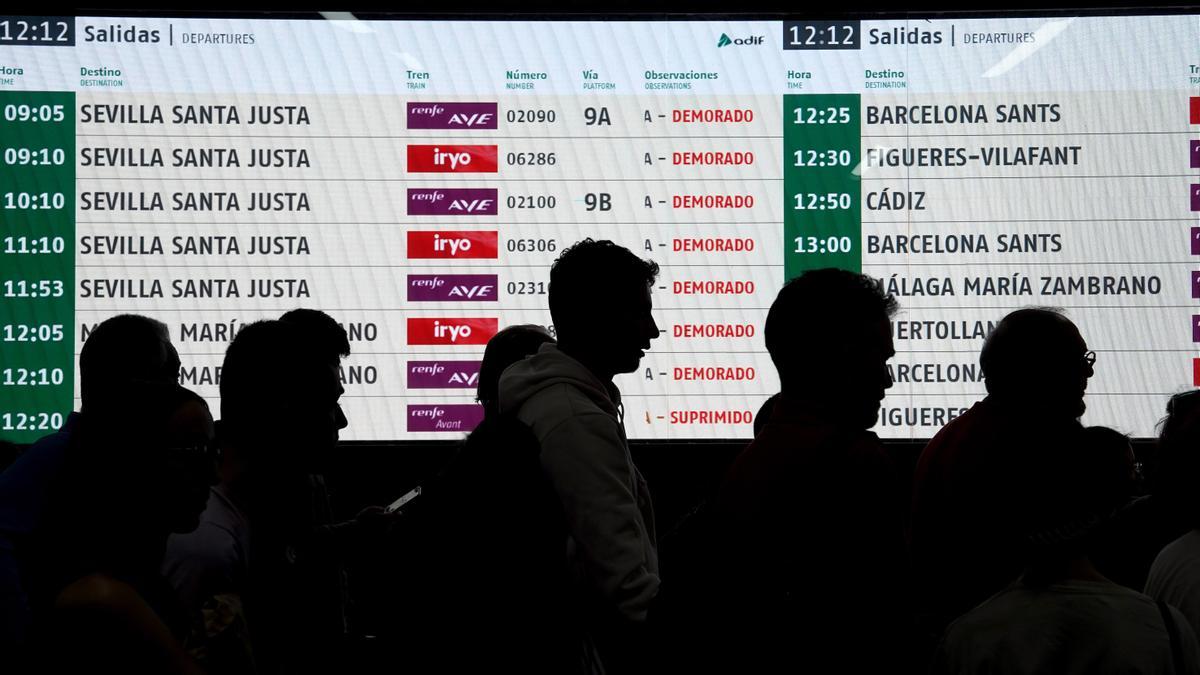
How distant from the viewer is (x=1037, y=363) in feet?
6.83

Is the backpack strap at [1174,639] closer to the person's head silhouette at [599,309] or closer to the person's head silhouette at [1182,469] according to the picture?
the person's head silhouette at [1182,469]

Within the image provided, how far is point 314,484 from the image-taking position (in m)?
2.67

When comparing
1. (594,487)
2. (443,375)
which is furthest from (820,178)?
(594,487)

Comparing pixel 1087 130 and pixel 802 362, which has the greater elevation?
pixel 1087 130

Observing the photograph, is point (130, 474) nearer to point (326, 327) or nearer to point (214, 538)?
point (214, 538)

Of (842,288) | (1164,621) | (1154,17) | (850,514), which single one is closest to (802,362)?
(842,288)

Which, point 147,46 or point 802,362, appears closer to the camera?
point 802,362

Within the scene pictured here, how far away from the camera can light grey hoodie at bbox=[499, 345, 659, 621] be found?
1.62 m

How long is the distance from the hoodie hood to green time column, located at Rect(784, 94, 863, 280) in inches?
79.4

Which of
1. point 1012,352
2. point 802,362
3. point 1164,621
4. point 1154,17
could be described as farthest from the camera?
point 1154,17

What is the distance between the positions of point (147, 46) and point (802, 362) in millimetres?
2807

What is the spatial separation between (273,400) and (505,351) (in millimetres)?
829

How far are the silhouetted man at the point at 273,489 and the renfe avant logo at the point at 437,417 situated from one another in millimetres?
1634

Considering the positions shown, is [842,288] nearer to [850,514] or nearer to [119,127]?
[850,514]
